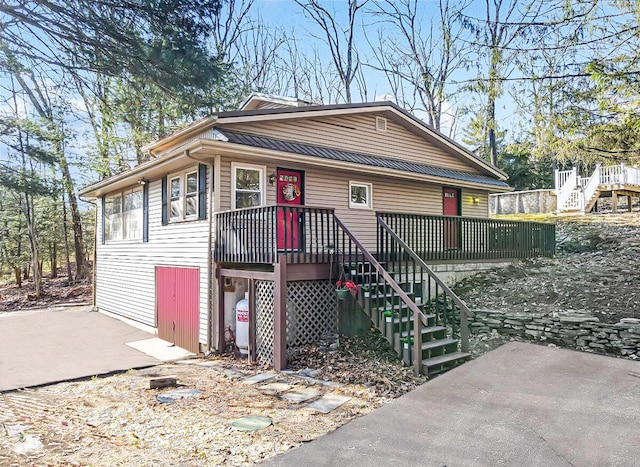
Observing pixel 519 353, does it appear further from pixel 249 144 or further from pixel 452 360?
pixel 249 144

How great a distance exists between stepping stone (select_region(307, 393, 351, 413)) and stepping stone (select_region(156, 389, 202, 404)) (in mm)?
1727

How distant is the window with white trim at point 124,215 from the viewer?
12.1 metres

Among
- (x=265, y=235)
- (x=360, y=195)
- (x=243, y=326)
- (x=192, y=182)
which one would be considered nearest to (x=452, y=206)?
(x=360, y=195)

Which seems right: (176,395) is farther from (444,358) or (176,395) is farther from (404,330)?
(444,358)

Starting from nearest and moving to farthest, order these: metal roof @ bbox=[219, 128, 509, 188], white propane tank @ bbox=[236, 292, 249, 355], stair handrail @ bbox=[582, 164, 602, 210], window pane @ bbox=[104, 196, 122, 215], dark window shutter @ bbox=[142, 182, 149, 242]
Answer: white propane tank @ bbox=[236, 292, 249, 355], metal roof @ bbox=[219, 128, 509, 188], dark window shutter @ bbox=[142, 182, 149, 242], window pane @ bbox=[104, 196, 122, 215], stair handrail @ bbox=[582, 164, 602, 210]

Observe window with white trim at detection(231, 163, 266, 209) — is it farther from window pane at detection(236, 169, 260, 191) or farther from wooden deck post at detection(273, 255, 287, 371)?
wooden deck post at detection(273, 255, 287, 371)

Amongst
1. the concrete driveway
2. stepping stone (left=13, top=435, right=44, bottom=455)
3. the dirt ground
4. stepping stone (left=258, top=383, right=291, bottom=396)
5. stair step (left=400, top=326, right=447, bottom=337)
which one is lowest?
the concrete driveway

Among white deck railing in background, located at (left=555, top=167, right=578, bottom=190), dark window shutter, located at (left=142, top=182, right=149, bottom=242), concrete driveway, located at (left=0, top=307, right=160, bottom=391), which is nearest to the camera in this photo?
concrete driveway, located at (left=0, top=307, right=160, bottom=391)

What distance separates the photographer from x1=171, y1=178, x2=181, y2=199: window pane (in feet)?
32.2

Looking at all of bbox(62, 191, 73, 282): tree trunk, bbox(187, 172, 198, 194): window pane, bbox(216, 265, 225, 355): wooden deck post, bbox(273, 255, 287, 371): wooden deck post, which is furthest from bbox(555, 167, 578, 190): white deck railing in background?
bbox(62, 191, 73, 282): tree trunk

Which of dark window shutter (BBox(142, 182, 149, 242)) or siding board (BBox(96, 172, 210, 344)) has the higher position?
dark window shutter (BBox(142, 182, 149, 242))

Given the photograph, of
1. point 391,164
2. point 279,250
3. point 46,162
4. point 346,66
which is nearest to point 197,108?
point 279,250

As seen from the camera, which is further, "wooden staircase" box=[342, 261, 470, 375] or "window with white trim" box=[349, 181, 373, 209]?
"window with white trim" box=[349, 181, 373, 209]

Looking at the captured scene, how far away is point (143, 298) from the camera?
1174 centimetres
